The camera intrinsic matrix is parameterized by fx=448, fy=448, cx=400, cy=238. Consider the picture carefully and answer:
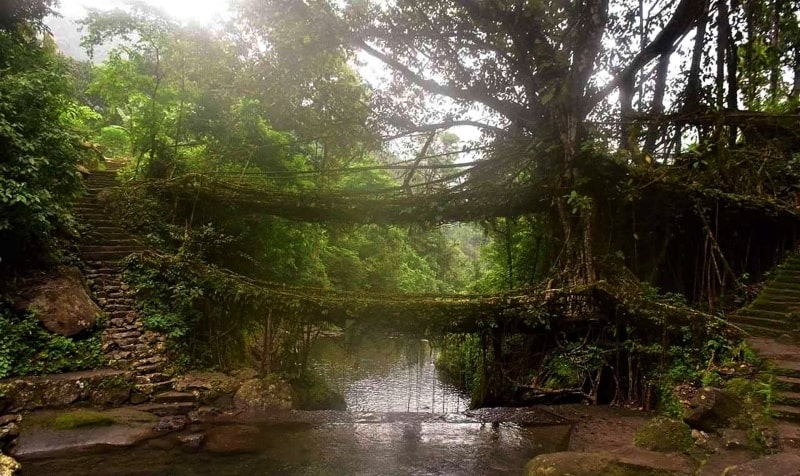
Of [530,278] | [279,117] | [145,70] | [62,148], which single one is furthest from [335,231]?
[145,70]

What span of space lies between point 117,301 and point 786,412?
9.60 metres

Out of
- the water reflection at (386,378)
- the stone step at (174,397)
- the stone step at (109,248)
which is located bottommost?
the water reflection at (386,378)

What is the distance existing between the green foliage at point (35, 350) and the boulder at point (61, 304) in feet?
0.41

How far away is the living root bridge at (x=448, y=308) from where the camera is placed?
23.3 ft

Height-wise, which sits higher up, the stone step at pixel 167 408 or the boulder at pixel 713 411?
the boulder at pixel 713 411

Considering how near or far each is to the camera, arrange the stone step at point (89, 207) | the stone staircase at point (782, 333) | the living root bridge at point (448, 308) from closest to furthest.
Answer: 1. the stone staircase at point (782, 333)
2. the living root bridge at point (448, 308)
3. the stone step at point (89, 207)

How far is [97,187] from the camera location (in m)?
11.4

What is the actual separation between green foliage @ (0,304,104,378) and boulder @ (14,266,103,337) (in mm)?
125

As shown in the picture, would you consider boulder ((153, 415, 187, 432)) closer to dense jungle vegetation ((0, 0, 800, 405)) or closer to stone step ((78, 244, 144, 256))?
dense jungle vegetation ((0, 0, 800, 405))

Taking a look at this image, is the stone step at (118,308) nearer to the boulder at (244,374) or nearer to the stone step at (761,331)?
the boulder at (244,374)

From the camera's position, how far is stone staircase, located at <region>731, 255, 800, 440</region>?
430 centimetres

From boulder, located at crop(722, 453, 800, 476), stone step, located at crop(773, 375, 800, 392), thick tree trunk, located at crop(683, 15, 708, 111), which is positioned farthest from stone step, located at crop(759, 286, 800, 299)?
boulder, located at crop(722, 453, 800, 476)

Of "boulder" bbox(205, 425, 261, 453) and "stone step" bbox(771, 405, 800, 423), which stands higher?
"stone step" bbox(771, 405, 800, 423)

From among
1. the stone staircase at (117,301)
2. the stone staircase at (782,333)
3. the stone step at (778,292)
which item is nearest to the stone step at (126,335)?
the stone staircase at (117,301)
